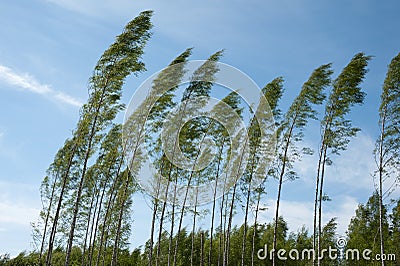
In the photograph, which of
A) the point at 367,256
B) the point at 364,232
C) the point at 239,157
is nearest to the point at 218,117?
the point at 239,157

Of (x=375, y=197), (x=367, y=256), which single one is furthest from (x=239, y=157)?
(x=375, y=197)

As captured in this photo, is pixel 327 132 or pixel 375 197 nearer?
pixel 327 132

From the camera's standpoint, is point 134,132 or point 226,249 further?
point 226,249

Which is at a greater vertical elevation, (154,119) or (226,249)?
(154,119)

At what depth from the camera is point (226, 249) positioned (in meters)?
17.1

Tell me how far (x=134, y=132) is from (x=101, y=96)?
124 inches

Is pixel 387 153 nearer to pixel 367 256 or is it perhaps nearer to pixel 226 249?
pixel 226 249

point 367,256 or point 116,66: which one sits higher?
point 116,66

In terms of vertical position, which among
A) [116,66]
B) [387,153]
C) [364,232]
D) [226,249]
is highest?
[116,66]

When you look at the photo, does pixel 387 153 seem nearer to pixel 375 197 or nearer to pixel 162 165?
pixel 162 165

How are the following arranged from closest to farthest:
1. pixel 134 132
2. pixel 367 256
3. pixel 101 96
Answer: pixel 101 96 < pixel 134 132 < pixel 367 256

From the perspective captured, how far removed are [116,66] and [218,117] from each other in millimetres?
6724

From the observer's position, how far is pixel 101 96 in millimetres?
12422

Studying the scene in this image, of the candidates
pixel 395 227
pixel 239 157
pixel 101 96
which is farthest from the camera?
pixel 395 227
